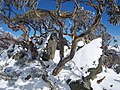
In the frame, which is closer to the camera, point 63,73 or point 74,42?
point 74,42

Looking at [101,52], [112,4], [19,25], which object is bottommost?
Answer: [101,52]

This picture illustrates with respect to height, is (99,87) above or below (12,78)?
below

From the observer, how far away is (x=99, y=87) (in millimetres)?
14062

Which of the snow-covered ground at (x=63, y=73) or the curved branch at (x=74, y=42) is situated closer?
the curved branch at (x=74, y=42)

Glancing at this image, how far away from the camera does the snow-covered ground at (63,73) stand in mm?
12133

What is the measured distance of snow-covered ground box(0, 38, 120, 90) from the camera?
12133mm

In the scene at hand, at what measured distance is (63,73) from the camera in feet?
44.5

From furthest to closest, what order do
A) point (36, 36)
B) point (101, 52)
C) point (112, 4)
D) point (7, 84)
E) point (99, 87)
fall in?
point (36, 36) < point (101, 52) < point (99, 87) < point (7, 84) < point (112, 4)

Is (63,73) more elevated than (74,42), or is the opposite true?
(74,42)

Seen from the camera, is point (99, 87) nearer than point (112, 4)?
No

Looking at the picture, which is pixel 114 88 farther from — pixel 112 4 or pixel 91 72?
pixel 112 4

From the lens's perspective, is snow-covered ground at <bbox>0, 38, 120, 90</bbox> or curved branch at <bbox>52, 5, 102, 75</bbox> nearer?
curved branch at <bbox>52, 5, 102, 75</bbox>

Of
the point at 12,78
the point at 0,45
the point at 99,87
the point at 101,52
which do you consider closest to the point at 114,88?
the point at 99,87

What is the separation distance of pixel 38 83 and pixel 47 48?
4.68 metres
